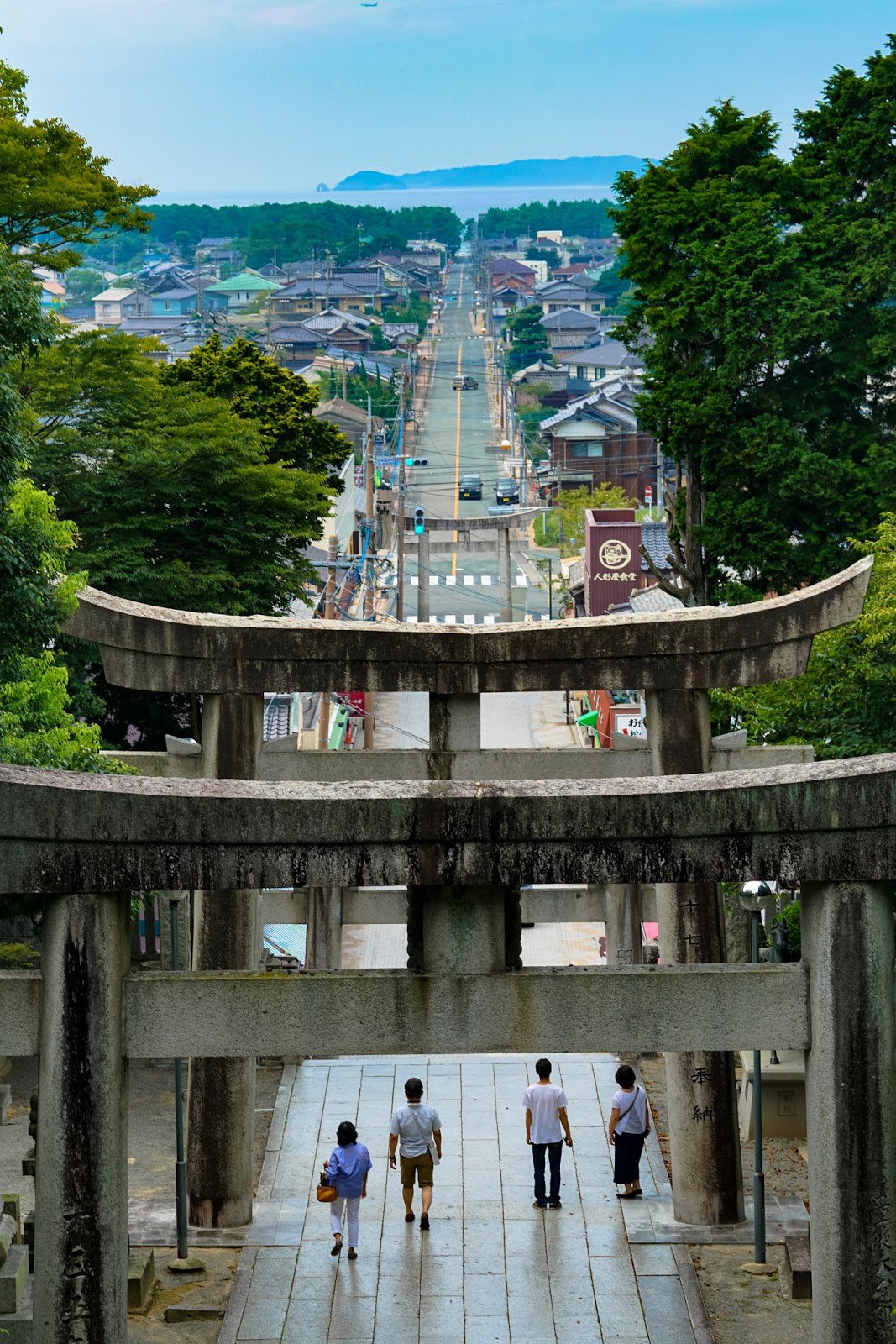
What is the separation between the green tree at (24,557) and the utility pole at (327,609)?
91.8 ft

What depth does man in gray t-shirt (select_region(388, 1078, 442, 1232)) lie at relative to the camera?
55.1ft

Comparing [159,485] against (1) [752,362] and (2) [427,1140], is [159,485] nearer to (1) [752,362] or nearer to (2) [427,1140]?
(1) [752,362]

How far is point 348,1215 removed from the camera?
16.5 meters

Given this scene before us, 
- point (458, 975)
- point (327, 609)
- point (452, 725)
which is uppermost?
point (327, 609)

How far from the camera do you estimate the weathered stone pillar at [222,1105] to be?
56.9ft

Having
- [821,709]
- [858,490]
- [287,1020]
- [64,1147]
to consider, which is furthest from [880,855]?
[858,490]

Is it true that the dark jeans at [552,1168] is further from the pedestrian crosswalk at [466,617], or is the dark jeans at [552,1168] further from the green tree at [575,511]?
the green tree at [575,511]

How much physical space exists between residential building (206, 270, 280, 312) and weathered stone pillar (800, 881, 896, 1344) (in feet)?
566

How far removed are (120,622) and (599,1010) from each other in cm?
749

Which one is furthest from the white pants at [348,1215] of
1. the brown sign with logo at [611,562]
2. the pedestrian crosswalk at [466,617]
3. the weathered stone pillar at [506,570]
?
the pedestrian crosswalk at [466,617]

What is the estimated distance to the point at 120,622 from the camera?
686 inches

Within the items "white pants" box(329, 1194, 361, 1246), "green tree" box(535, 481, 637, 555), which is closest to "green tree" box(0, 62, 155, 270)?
"white pants" box(329, 1194, 361, 1246)

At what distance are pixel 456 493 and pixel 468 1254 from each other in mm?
94468

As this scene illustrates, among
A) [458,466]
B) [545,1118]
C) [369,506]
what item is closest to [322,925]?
[545,1118]
